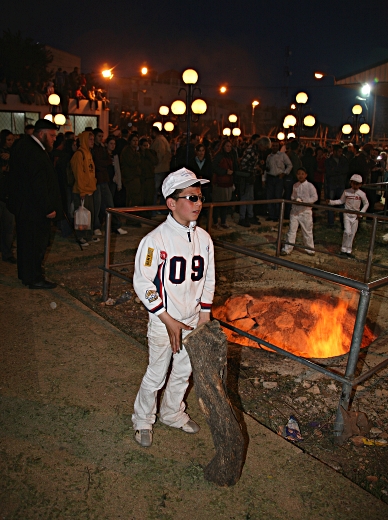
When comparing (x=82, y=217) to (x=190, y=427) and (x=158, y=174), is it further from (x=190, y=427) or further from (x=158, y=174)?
(x=190, y=427)

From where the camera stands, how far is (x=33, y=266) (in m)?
6.13

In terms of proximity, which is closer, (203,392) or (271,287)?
(203,392)

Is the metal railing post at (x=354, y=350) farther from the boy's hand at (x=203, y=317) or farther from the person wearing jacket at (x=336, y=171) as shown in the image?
the person wearing jacket at (x=336, y=171)

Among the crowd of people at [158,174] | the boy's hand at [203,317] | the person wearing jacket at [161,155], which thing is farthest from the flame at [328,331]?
the person wearing jacket at [161,155]

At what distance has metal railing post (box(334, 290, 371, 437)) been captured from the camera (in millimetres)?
3219

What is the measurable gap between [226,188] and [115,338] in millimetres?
6762

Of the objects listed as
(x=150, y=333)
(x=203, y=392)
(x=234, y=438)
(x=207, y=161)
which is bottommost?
(x=234, y=438)

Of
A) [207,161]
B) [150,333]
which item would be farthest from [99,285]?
[207,161]

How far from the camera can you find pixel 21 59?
20.4m

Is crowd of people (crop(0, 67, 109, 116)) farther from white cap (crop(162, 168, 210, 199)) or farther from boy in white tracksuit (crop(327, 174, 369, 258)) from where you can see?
white cap (crop(162, 168, 210, 199))

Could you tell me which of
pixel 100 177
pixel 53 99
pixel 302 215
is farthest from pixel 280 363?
pixel 53 99

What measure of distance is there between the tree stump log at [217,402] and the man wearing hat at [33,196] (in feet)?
12.4

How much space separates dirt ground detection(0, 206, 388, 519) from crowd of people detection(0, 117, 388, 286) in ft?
8.37

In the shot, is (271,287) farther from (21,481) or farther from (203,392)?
(21,481)
